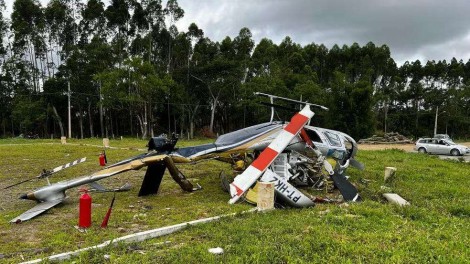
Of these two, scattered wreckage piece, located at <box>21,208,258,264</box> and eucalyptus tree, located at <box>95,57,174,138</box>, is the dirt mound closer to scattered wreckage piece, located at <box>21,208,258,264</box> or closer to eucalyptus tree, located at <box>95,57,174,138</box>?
eucalyptus tree, located at <box>95,57,174,138</box>

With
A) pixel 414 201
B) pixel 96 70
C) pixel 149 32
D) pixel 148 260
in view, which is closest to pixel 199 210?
pixel 148 260

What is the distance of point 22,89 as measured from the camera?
1890 inches

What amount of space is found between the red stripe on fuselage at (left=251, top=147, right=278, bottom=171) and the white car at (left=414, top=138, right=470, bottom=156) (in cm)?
2571

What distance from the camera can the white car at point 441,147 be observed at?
27562 millimetres

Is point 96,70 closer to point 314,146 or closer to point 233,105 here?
point 233,105

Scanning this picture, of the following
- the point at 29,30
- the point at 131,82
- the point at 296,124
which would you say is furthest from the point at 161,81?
the point at 296,124

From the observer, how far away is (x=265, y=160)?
7137mm

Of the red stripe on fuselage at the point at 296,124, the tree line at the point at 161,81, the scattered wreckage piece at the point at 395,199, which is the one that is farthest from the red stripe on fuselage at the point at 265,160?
the tree line at the point at 161,81

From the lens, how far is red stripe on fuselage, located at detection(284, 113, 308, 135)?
7.63m

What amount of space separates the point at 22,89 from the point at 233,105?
27.6 metres

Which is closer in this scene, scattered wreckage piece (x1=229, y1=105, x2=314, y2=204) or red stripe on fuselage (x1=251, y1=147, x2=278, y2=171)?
scattered wreckage piece (x1=229, y1=105, x2=314, y2=204)

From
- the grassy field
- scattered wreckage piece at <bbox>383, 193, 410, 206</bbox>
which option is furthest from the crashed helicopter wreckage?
scattered wreckage piece at <bbox>383, 193, 410, 206</bbox>

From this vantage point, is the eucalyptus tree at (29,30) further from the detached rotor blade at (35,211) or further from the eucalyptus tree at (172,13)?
the detached rotor blade at (35,211)

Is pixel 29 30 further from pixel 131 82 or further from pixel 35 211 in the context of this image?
pixel 35 211
